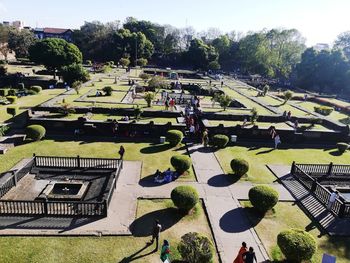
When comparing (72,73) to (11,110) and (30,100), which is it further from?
(11,110)

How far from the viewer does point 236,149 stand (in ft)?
74.6

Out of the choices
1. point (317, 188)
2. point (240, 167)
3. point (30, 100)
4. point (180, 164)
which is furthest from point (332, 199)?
point (30, 100)

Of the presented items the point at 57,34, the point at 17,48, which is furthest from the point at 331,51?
the point at 57,34

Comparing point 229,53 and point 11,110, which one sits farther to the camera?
point 229,53

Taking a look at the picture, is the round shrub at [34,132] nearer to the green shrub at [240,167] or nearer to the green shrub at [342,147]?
the green shrub at [240,167]

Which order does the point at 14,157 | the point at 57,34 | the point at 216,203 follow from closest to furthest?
the point at 216,203
the point at 14,157
the point at 57,34

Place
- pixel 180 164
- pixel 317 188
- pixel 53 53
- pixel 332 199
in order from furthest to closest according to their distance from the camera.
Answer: pixel 53 53, pixel 180 164, pixel 317 188, pixel 332 199

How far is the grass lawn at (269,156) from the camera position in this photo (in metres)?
19.1

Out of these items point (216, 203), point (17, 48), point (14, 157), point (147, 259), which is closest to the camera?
point (147, 259)

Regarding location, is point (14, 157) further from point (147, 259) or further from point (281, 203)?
point (281, 203)

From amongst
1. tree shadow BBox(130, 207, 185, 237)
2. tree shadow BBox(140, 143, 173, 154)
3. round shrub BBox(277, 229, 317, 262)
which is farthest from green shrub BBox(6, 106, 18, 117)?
round shrub BBox(277, 229, 317, 262)

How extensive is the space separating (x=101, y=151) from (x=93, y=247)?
10.4 m

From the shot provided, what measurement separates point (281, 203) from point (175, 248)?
6.49 metres

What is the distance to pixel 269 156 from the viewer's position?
21.7 m
